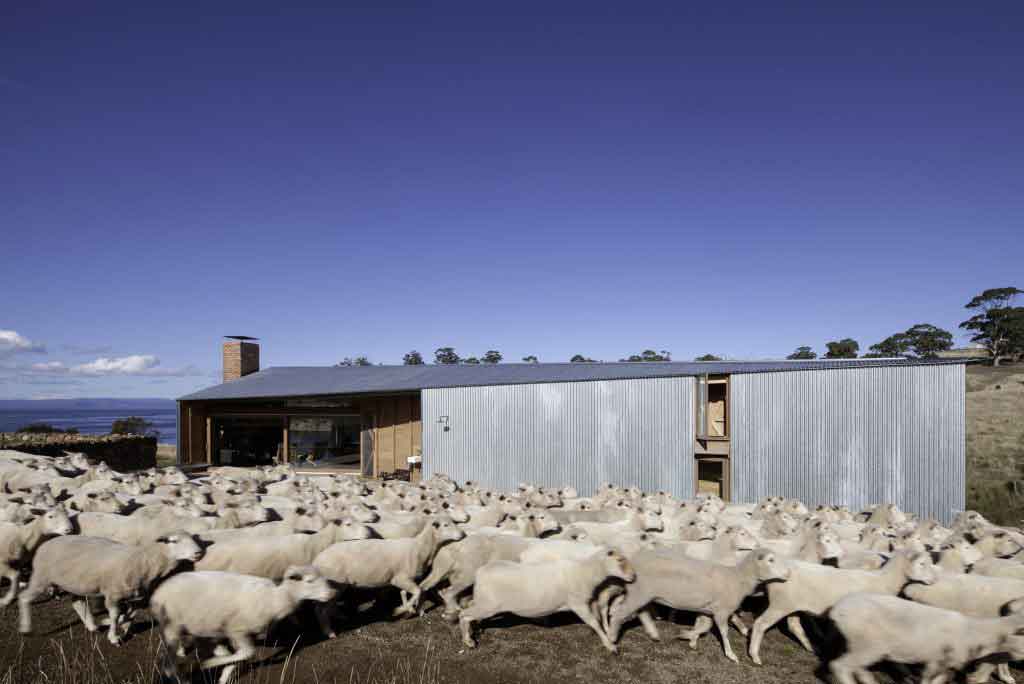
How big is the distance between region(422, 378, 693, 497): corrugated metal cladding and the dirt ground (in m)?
11.3

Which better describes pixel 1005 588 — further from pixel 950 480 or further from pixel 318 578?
pixel 950 480

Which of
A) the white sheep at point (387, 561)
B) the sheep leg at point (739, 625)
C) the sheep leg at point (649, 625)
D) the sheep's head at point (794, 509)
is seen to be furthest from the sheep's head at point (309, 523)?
the sheep's head at point (794, 509)

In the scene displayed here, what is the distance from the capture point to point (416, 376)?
2914cm

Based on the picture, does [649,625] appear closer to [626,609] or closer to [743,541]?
[626,609]

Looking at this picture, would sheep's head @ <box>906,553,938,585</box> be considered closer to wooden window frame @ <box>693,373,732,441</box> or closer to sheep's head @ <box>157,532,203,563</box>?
sheep's head @ <box>157,532,203,563</box>

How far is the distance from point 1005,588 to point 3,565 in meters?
13.4

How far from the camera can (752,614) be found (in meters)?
9.45

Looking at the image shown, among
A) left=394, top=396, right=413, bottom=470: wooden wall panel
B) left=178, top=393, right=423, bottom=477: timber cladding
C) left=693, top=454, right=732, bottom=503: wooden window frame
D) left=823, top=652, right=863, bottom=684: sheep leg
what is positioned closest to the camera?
left=823, top=652, right=863, bottom=684: sheep leg

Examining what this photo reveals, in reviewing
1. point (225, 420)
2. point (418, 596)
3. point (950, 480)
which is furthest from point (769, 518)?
point (225, 420)

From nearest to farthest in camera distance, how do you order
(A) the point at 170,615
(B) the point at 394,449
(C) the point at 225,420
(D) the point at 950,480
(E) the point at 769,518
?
(A) the point at 170,615, (E) the point at 769,518, (D) the point at 950,480, (B) the point at 394,449, (C) the point at 225,420

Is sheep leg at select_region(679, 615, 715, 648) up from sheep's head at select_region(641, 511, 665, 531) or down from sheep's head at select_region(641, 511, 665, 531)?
down

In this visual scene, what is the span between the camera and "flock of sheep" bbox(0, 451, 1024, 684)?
666 centimetres

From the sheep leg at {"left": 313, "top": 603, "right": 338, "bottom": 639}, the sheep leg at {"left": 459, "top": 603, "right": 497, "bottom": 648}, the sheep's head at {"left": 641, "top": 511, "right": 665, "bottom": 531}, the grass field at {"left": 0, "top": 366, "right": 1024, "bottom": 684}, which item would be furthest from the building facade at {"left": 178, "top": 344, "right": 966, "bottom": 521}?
the sheep leg at {"left": 313, "top": 603, "right": 338, "bottom": 639}

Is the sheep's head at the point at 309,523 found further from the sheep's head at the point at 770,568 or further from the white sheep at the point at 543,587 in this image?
the sheep's head at the point at 770,568
